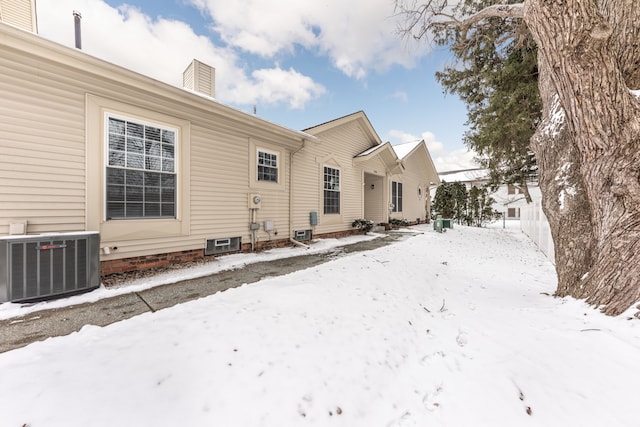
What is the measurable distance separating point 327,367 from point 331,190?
755 centimetres

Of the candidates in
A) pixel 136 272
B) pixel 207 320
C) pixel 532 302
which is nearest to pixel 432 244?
pixel 532 302

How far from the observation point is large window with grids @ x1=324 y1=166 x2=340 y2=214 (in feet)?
30.6

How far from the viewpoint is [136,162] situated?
4750 millimetres

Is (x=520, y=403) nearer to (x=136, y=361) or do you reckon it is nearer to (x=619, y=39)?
(x=136, y=361)

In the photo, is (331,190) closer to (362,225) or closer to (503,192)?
(362,225)

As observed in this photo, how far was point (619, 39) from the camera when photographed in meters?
2.96


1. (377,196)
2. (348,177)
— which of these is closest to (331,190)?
(348,177)

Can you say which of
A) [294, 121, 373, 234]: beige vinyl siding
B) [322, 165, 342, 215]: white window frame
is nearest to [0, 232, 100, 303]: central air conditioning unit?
[294, 121, 373, 234]: beige vinyl siding

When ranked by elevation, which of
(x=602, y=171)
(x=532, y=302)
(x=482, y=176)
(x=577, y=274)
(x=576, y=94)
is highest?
(x=482, y=176)

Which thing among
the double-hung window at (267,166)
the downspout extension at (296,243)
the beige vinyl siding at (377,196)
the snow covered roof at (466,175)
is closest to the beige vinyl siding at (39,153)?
the double-hung window at (267,166)

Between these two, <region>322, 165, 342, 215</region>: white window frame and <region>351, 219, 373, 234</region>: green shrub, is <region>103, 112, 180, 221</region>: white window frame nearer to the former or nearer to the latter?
<region>322, 165, 342, 215</region>: white window frame

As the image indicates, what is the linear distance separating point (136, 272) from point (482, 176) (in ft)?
130

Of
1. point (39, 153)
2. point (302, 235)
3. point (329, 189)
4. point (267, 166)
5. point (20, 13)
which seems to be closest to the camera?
point (39, 153)

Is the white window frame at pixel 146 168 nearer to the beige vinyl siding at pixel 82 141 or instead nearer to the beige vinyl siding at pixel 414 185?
the beige vinyl siding at pixel 82 141
